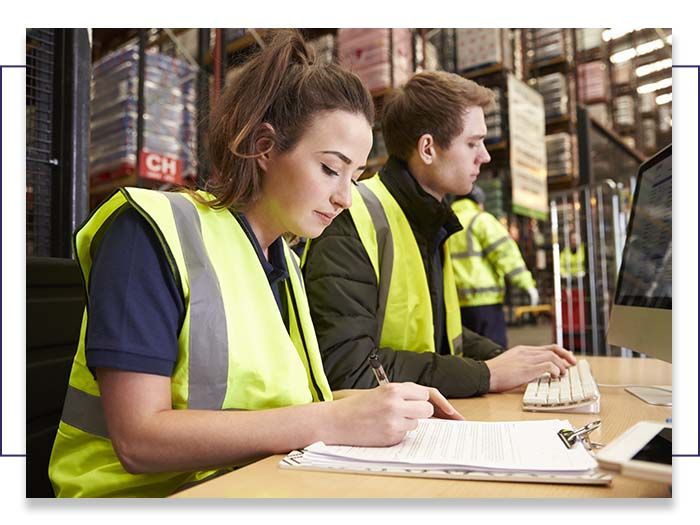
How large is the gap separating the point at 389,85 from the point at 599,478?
1.35 metres

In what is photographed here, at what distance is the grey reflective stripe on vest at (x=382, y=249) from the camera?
1.41 m

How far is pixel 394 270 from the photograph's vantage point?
4.74ft

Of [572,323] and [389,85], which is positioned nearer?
[389,85]

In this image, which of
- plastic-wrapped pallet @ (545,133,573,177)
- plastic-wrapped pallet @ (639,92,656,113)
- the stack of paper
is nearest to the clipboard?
the stack of paper

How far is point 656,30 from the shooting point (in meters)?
1.25

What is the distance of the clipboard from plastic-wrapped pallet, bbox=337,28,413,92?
971mm

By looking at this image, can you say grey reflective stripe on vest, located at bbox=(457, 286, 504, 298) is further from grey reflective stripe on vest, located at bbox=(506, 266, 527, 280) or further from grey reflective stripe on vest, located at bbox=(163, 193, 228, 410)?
grey reflective stripe on vest, located at bbox=(163, 193, 228, 410)

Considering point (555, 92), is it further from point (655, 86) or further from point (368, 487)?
point (368, 487)

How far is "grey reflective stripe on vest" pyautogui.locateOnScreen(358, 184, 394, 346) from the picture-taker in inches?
55.6

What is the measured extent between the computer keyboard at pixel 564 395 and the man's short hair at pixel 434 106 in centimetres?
64

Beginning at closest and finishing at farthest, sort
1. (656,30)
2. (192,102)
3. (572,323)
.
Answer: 1. (656,30)
2. (192,102)
3. (572,323)

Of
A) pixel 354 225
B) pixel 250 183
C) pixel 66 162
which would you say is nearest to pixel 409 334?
pixel 354 225

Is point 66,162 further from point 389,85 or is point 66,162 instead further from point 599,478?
point 599,478

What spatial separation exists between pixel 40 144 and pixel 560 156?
7.76ft
